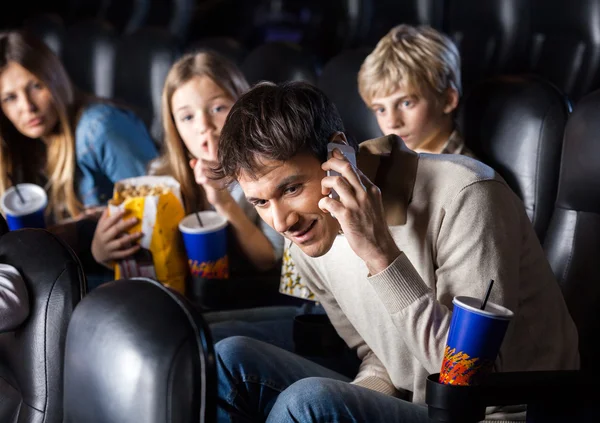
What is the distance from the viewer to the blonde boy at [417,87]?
189 cm

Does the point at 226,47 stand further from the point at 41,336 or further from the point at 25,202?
the point at 41,336

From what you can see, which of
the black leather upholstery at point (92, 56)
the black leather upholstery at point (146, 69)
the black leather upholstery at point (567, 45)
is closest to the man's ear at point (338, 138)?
the black leather upholstery at point (567, 45)

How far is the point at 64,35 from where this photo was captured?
344 centimetres

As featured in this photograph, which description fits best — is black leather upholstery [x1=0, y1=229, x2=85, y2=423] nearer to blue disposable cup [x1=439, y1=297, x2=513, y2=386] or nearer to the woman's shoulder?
blue disposable cup [x1=439, y1=297, x2=513, y2=386]

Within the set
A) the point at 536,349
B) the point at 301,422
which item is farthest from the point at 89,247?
the point at 536,349

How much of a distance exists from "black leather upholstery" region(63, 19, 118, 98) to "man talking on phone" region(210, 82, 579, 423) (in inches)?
76.0

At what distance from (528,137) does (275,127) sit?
2.40 feet

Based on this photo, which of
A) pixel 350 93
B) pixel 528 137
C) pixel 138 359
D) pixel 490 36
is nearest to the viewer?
pixel 138 359

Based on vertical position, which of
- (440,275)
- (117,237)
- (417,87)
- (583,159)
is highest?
(417,87)

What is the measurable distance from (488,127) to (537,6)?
118 centimetres

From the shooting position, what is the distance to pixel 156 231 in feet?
5.93

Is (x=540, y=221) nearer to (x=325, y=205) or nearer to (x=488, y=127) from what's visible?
(x=488, y=127)

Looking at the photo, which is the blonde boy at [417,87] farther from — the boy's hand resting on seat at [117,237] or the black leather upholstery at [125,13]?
the black leather upholstery at [125,13]

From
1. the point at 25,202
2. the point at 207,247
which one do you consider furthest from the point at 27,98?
the point at 207,247
